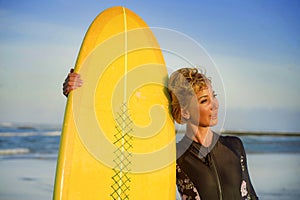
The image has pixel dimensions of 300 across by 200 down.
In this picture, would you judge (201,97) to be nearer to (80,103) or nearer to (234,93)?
(80,103)

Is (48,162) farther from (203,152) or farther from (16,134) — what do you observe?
(203,152)

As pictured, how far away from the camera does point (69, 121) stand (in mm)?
2352

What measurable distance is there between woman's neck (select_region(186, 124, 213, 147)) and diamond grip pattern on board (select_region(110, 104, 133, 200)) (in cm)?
33

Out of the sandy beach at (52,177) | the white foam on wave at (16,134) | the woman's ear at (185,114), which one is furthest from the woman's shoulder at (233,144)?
the white foam on wave at (16,134)

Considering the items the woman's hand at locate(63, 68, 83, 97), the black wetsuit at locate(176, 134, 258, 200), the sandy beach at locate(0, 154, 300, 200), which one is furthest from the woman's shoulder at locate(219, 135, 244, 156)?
the sandy beach at locate(0, 154, 300, 200)

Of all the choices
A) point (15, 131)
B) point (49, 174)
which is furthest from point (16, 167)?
point (15, 131)

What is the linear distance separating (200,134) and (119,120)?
0.42 metres

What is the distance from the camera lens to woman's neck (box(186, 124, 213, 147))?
7.74ft

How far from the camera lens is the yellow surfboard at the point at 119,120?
2363 millimetres


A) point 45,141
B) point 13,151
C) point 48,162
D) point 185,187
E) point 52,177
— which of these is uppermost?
point 45,141

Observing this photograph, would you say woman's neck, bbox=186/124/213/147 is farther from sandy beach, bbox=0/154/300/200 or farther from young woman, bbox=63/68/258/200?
sandy beach, bbox=0/154/300/200

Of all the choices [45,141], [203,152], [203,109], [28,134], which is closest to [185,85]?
[203,109]

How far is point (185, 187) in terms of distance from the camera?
237 centimetres

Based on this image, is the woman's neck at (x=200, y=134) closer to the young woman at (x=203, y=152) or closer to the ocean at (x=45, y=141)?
the young woman at (x=203, y=152)
